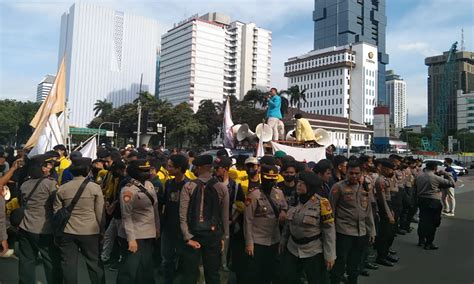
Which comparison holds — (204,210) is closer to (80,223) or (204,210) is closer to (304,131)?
(80,223)

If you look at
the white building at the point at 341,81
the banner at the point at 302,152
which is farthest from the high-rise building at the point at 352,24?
the banner at the point at 302,152

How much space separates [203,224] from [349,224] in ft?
6.10

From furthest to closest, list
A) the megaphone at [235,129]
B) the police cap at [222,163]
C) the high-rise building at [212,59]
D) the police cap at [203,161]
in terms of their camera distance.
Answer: the high-rise building at [212,59], the megaphone at [235,129], the police cap at [222,163], the police cap at [203,161]

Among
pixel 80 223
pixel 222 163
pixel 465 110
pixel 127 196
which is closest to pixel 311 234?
pixel 222 163

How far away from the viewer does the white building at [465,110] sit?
104 m

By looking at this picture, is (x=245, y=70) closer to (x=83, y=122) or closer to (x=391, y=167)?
(x=83, y=122)

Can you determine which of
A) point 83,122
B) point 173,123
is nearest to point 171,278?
point 173,123

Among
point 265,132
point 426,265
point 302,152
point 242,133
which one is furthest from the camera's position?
point 242,133

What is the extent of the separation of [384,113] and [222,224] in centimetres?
3583

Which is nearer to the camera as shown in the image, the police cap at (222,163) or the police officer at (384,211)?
the police cap at (222,163)

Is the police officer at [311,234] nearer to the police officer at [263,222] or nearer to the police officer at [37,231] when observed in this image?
the police officer at [263,222]

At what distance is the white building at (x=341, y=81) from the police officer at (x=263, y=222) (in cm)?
11007

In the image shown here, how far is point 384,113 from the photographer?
37062 millimetres

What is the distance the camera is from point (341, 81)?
368ft
